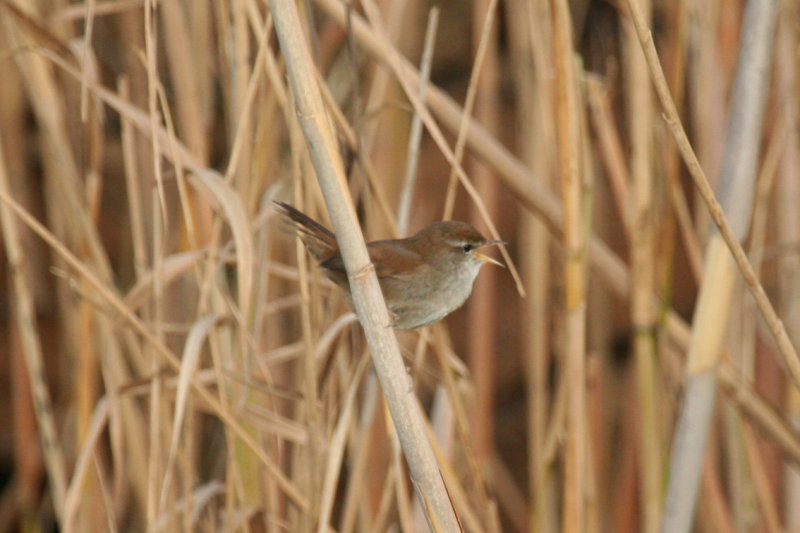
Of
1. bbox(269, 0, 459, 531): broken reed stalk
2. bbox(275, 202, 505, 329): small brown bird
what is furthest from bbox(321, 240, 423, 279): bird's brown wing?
bbox(269, 0, 459, 531): broken reed stalk

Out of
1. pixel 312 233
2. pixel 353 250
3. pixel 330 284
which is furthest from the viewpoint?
pixel 330 284

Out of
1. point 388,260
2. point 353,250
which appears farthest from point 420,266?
point 353,250

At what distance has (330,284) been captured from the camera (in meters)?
1.46

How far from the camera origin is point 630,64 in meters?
1.31

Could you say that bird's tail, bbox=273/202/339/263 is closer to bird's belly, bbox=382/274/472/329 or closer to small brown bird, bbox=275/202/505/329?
small brown bird, bbox=275/202/505/329

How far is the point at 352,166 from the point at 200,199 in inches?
13.0

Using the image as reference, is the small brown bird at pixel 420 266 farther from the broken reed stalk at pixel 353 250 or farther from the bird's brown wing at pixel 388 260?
the broken reed stalk at pixel 353 250

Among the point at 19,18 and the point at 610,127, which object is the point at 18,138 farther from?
the point at 610,127

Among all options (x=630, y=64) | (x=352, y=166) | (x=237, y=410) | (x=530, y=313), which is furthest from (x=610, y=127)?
(x=237, y=410)

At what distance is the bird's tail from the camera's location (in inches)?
47.2

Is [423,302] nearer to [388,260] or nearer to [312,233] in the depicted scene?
[388,260]

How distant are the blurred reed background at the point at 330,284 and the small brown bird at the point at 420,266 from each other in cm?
4

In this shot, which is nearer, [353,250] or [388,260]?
[353,250]

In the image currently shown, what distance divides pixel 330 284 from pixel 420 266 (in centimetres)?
17
